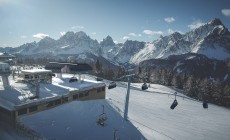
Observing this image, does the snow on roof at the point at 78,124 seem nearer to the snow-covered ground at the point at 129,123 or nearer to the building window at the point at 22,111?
the snow-covered ground at the point at 129,123

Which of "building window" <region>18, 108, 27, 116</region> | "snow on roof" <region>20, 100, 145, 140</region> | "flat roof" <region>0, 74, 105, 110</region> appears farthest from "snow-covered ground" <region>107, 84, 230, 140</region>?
"building window" <region>18, 108, 27, 116</region>

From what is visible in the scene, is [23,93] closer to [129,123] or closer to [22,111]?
[22,111]

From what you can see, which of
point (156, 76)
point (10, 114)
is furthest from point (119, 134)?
point (156, 76)

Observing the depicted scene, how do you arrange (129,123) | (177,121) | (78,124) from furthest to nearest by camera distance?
(177,121) → (129,123) → (78,124)

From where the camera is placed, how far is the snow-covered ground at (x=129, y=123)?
111 feet

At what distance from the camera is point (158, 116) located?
54.8 meters

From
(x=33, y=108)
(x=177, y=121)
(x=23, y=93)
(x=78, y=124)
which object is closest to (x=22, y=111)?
(x=33, y=108)

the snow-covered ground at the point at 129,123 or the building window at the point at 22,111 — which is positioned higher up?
the building window at the point at 22,111

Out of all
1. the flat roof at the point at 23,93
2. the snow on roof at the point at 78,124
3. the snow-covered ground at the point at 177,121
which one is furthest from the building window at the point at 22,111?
the snow-covered ground at the point at 177,121

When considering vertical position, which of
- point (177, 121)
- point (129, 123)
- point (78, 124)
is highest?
point (78, 124)

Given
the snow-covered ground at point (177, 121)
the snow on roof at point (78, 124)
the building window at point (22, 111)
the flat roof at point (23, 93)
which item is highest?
the flat roof at point (23, 93)

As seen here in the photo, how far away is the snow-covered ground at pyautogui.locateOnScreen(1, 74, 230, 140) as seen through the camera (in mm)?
Result: 33688

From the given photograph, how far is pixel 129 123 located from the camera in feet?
138

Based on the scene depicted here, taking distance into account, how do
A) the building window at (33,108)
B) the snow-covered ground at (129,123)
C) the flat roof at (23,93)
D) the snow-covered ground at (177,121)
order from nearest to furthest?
the flat roof at (23,93), the building window at (33,108), the snow-covered ground at (129,123), the snow-covered ground at (177,121)
